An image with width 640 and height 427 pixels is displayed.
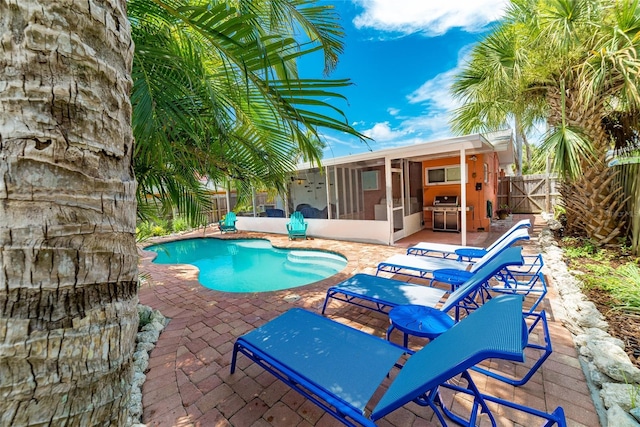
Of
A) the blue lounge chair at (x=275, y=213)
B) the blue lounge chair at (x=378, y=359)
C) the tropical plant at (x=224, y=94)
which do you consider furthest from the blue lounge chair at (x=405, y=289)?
the blue lounge chair at (x=275, y=213)

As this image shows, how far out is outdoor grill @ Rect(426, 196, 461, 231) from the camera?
32.3ft

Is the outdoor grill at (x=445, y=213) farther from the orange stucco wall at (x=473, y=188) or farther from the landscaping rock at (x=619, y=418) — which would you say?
the landscaping rock at (x=619, y=418)

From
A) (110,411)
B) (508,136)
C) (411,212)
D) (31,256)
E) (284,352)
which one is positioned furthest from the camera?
(411,212)

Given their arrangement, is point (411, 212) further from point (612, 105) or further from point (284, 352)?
point (284, 352)

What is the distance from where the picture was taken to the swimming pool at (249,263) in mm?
7035

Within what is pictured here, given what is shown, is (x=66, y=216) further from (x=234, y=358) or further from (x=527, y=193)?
(x=527, y=193)

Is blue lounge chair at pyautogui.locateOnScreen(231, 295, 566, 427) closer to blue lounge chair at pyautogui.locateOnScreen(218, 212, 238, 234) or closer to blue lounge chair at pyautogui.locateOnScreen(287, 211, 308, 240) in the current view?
blue lounge chair at pyautogui.locateOnScreen(287, 211, 308, 240)

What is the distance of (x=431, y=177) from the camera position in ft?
34.9

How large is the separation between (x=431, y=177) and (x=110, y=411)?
1137 cm

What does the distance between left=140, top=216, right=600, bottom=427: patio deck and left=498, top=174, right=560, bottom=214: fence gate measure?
12.3 metres

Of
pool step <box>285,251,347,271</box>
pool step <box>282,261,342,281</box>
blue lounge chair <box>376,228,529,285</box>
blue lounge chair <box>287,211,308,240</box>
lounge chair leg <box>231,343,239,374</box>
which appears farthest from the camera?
blue lounge chair <box>287,211,308,240</box>

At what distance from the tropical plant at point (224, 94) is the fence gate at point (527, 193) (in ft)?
48.5

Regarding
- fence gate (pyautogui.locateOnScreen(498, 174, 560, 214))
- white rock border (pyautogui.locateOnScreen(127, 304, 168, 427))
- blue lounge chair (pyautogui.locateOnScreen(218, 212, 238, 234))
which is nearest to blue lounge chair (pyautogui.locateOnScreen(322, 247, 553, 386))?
white rock border (pyautogui.locateOnScreen(127, 304, 168, 427))

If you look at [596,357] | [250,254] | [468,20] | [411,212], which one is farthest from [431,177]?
[596,357]
